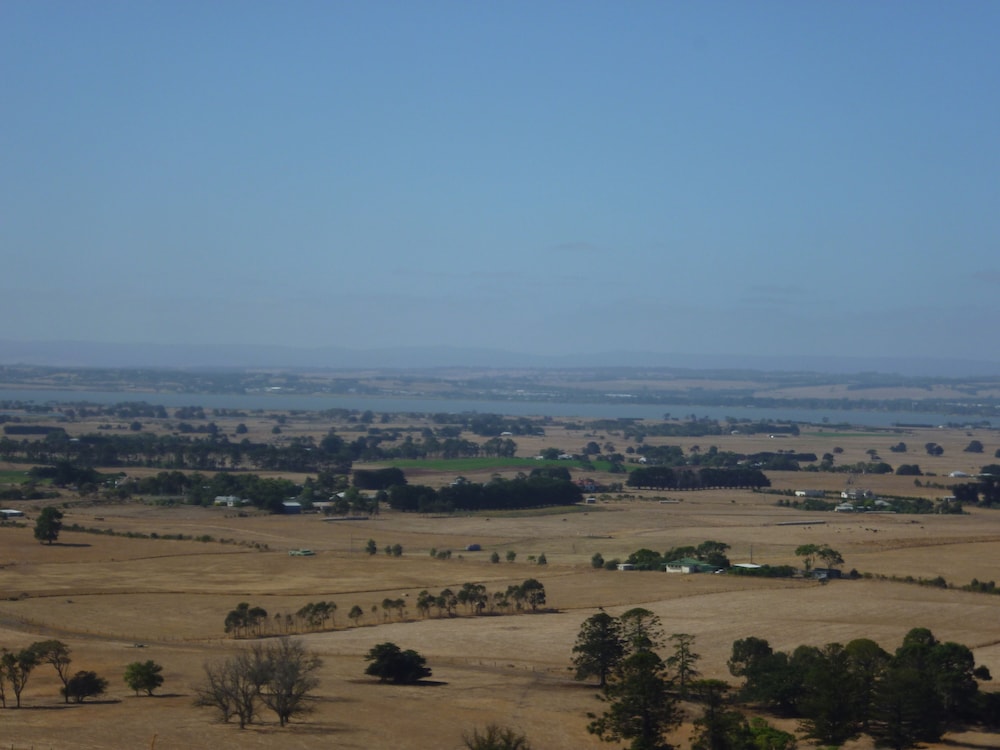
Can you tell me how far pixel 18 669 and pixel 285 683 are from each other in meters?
6.96

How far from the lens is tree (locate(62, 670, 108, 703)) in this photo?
98.7 ft

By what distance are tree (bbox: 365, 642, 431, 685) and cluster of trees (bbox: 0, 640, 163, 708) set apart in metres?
5.59

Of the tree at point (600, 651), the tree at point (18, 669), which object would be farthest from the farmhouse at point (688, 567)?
the tree at point (18, 669)

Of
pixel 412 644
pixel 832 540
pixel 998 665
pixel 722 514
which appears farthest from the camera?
pixel 722 514

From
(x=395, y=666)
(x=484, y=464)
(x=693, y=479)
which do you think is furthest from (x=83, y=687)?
(x=484, y=464)

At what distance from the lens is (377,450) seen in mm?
119938

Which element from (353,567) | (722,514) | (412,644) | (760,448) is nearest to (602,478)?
(722,514)

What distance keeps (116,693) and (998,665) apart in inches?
937

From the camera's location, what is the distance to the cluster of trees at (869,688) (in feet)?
93.6

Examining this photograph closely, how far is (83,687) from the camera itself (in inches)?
1190

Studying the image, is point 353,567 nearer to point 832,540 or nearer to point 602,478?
point 832,540

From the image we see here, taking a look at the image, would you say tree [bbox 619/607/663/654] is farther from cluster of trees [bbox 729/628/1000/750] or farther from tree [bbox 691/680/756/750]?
tree [bbox 691/680/756/750]

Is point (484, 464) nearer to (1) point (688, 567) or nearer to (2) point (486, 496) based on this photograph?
(2) point (486, 496)

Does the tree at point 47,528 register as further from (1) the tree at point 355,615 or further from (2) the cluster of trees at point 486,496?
(2) the cluster of trees at point 486,496
